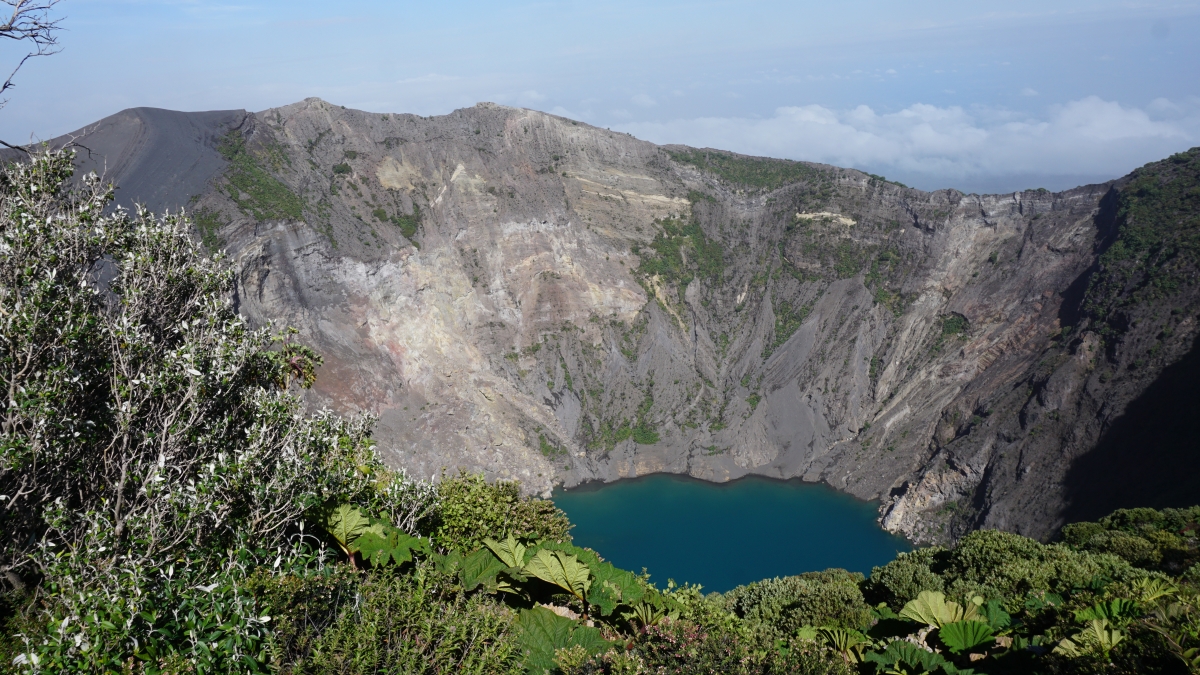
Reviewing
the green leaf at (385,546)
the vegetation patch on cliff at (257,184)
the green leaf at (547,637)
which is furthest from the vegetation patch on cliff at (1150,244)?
the vegetation patch on cliff at (257,184)

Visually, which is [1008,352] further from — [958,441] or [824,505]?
[824,505]

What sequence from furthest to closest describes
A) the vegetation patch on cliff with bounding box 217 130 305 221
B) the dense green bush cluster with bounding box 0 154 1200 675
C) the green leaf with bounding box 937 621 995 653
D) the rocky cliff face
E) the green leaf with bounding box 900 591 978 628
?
1. the vegetation patch on cliff with bounding box 217 130 305 221
2. the rocky cliff face
3. the green leaf with bounding box 900 591 978 628
4. the green leaf with bounding box 937 621 995 653
5. the dense green bush cluster with bounding box 0 154 1200 675

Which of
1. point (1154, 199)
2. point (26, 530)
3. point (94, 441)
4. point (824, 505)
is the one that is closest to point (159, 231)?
point (94, 441)

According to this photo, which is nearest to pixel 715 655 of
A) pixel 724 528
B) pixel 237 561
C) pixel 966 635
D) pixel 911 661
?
pixel 911 661

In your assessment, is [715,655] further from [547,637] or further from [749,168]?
[749,168]

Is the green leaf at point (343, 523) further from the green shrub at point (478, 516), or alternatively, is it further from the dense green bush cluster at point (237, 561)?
the green shrub at point (478, 516)

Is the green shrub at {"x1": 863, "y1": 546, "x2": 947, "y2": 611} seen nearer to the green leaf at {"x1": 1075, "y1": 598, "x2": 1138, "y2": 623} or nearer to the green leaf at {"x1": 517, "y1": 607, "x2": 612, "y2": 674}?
the green leaf at {"x1": 1075, "y1": 598, "x2": 1138, "y2": 623}

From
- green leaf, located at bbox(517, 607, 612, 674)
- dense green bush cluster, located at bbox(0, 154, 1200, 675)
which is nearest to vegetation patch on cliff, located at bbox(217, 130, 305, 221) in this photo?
dense green bush cluster, located at bbox(0, 154, 1200, 675)
